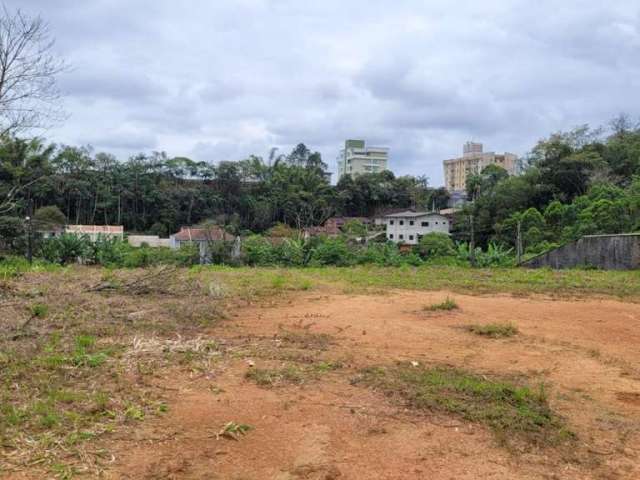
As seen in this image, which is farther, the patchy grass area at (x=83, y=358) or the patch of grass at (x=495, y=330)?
the patch of grass at (x=495, y=330)

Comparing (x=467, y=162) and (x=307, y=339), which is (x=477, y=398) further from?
(x=467, y=162)

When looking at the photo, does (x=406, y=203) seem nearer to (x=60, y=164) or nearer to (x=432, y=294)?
(x=60, y=164)

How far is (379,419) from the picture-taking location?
366 cm

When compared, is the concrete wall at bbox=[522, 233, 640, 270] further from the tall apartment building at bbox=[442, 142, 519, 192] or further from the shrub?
the tall apartment building at bbox=[442, 142, 519, 192]

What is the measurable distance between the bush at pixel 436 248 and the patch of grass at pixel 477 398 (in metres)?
17.3

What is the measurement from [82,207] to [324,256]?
116 ft

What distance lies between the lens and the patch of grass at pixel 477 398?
3.52m

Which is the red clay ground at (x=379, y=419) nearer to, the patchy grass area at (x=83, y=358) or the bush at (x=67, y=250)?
the patchy grass area at (x=83, y=358)

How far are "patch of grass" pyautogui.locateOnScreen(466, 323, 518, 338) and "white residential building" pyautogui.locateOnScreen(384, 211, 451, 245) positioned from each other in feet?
128

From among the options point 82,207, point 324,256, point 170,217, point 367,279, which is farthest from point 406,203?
point 367,279

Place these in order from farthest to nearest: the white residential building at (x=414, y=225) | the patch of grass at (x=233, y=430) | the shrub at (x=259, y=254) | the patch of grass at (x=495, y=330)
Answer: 1. the white residential building at (x=414, y=225)
2. the shrub at (x=259, y=254)
3. the patch of grass at (x=495, y=330)
4. the patch of grass at (x=233, y=430)

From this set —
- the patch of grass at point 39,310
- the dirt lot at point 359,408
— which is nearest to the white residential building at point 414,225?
the dirt lot at point 359,408

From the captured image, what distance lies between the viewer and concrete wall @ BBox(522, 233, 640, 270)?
52.5 ft

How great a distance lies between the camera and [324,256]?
2069 cm
